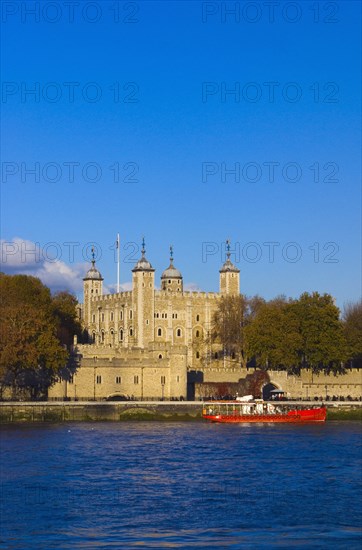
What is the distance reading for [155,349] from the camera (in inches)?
3634

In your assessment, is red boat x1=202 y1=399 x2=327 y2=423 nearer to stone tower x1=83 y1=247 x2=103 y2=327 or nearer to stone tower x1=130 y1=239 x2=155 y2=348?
stone tower x1=130 y1=239 x2=155 y2=348

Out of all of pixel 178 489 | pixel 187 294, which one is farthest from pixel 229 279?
pixel 178 489

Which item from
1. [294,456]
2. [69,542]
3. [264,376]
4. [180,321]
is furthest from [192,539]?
[180,321]

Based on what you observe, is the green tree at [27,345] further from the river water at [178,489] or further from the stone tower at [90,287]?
the stone tower at [90,287]

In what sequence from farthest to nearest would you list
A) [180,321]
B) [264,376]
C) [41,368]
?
[180,321], [264,376], [41,368]

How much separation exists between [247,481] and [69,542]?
1438 centimetres

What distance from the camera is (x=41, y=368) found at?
87312mm

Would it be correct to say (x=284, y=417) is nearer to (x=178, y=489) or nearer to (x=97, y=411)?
(x=97, y=411)

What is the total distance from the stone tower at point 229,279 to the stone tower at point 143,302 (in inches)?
378

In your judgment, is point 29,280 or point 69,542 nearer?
point 69,542

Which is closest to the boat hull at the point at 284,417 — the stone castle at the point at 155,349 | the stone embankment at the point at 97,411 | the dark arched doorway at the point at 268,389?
the stone embankment at the point at 97,411

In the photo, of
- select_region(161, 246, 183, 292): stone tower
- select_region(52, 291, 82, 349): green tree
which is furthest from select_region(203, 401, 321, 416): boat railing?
select_region(161, 246, 183, 292): stone tower

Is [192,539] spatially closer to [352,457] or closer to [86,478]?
[86,478]

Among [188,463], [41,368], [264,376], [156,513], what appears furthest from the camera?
[264,376]
